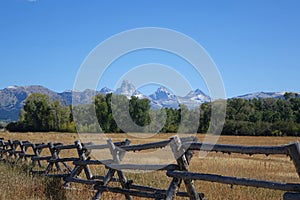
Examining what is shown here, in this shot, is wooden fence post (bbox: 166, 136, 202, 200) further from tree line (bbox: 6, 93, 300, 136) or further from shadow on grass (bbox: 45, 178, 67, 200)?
tree line (bbox: 6, 93, 300, 136)

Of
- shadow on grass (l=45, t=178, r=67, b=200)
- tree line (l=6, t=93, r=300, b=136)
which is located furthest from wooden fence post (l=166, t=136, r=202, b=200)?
tree line (l=6, t=93, r=300, b=136)

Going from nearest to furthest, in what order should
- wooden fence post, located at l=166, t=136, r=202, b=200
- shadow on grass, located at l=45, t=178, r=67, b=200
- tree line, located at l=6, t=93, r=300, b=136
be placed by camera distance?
wooden fence post, located at l=166, t=136, r=202, b=200 < shadow on grass, located at l=45, t=178, r=67, b=200 < tree line, located at l=6, t=93, r=300, b=136

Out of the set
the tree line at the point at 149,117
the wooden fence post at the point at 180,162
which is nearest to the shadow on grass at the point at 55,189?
the wooden fence post at the point at 180,162

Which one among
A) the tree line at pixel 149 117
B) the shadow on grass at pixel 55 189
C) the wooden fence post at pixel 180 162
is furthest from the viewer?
the tree line at pixel 149 117

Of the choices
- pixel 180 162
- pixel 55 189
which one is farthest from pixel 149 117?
pixel 180 162

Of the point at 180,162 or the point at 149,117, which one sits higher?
the point at 180,162

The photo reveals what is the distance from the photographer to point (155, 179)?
1264 centimetres

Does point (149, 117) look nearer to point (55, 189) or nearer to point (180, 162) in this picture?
point (55, 189)

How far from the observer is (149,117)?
58.7 m

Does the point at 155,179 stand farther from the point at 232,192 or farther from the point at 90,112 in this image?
the point at 90,112

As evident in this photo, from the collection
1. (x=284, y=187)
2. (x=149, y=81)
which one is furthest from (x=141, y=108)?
(x=284, y=187)

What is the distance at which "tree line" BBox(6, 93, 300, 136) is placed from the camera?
60.2 metres

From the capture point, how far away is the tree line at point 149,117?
6022cm

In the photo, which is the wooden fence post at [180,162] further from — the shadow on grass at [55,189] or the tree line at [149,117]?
the tree line at [149,117]
